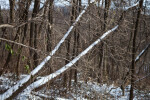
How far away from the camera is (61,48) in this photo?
4207mm

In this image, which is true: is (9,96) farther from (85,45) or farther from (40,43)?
(85,45)

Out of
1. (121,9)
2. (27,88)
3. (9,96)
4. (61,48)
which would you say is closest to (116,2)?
(121,9)

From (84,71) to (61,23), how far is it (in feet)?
4.42

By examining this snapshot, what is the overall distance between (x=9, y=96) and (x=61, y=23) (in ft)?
5.93

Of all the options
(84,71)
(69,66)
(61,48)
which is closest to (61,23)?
(61,48)

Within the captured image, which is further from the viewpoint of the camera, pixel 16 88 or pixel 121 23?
pixel 121 23

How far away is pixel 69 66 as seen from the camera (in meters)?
3.74

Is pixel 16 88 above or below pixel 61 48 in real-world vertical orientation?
below

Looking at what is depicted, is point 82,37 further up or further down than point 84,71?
further up

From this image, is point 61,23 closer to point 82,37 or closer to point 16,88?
point 82,37

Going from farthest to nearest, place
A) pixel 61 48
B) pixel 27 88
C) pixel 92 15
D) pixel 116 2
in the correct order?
1. pixel 116 2
2. pixel 61 48
3. pixel 92 15
4. pixel 27 88

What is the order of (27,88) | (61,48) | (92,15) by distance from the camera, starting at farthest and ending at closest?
1. (61,48)
2. (92,15)
3. (27,88)

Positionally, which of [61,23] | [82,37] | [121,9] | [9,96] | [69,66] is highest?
[121,9]

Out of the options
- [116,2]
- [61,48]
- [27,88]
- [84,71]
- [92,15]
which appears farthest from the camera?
[116,2]
